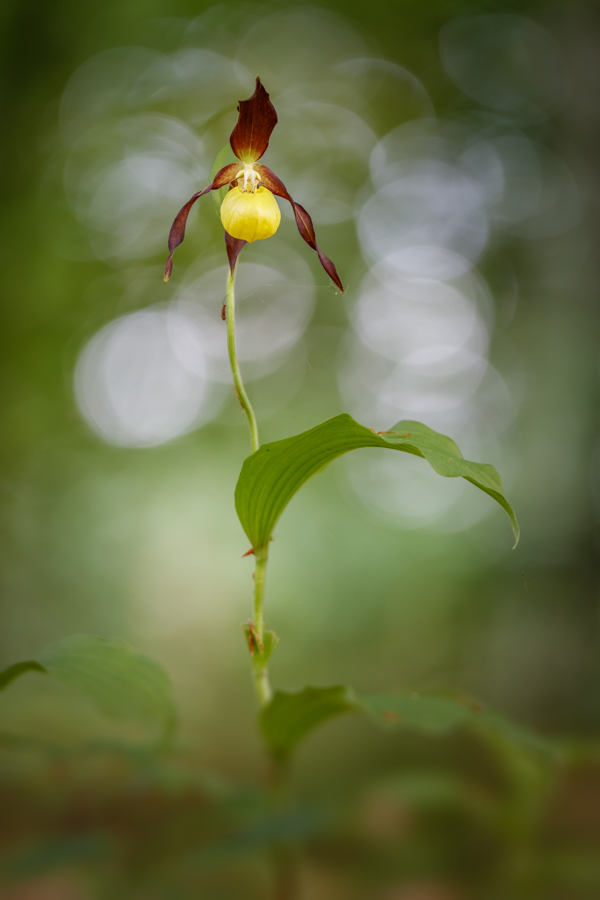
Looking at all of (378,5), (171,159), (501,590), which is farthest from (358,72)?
(501,590)

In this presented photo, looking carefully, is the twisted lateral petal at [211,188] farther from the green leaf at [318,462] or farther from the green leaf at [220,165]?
the green leaf at [318,462]

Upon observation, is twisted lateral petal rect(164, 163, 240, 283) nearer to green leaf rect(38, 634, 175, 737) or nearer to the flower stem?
the flower stem

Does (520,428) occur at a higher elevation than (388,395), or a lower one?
lower

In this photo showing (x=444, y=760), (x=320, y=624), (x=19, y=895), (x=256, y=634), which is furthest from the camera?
(x=320, y=624)

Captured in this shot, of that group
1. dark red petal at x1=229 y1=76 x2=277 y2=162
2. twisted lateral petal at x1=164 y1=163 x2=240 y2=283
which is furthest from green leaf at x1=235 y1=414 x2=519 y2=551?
dark red petal at x1=229 y1=76 x2=277 y2=162

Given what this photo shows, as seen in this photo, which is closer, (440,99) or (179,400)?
(179,400)

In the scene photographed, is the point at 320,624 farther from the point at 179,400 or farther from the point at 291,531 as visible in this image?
the point at 179,400

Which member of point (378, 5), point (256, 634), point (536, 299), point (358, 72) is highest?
point (378, 5)
